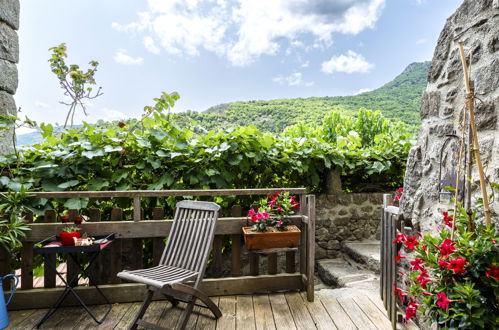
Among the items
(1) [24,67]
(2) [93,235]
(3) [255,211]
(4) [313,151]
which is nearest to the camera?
(2) [93,235]

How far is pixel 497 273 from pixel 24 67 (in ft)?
13.6

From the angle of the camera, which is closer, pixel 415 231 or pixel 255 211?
pixel 415 231

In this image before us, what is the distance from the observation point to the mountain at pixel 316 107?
571 inches

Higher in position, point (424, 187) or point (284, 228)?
point (424, 187)

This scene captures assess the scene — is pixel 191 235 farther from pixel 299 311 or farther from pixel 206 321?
pixel 299 311

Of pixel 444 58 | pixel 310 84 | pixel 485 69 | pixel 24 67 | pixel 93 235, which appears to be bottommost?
pixel 93 235

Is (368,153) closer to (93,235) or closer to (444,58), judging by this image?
(444,58)

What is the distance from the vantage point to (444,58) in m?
1.94

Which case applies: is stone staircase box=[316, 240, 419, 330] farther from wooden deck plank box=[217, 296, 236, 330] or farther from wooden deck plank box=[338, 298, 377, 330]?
wooden deck plank box=[217, 296, 236, 330]

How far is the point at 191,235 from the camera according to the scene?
2.51 m

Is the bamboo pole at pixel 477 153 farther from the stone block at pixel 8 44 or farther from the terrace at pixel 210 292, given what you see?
the stone block at pixel 8 44

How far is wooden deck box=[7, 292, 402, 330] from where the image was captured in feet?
7.43

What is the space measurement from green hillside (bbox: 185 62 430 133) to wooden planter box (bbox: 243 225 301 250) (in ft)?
38.0

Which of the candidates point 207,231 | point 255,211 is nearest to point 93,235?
point 207,231
